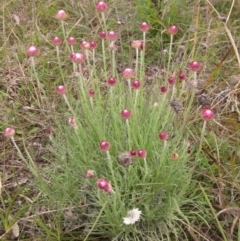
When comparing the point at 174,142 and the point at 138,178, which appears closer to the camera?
the point at 138,178

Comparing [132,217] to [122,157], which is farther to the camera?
[132,217]

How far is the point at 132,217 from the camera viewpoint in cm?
152

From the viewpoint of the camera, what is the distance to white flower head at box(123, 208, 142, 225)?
151 cm

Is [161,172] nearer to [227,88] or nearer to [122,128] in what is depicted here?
[122,128]

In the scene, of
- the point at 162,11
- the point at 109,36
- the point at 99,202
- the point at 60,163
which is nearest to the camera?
the point at 99,202

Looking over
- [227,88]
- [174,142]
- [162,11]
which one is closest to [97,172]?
[174,142]

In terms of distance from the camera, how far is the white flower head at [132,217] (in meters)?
1.51

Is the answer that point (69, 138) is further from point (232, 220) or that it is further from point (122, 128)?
point (232, 220)

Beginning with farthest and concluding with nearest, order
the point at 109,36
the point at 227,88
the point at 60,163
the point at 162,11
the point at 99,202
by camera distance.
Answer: the point at 162,11
the point at 227,88
the point at 60,163
the point at 109,36
the point at 99,202

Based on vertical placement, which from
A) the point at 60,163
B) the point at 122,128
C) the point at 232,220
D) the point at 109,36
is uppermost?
the point at 109,36

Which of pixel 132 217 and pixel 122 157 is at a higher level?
pixel 122 157

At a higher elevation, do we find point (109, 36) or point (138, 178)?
point (109, 36)

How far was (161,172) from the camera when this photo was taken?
5.32 feet

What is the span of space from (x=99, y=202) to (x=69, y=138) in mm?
292
